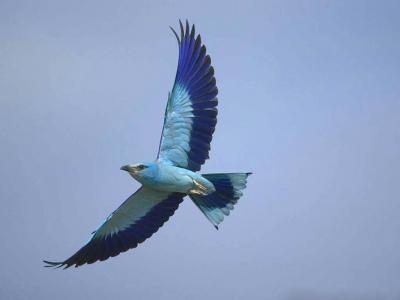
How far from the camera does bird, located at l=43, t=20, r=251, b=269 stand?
39.5 feet

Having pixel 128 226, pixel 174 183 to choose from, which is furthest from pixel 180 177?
pixel 128 226

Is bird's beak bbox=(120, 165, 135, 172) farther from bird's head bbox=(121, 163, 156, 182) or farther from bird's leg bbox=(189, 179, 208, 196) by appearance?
bird's leg bbox=(189, 179, 208, 196)

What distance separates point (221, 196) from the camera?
12.8 m

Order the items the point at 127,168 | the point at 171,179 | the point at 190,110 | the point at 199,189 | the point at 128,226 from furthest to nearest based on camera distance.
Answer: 1. the point at 128,226
2. the point at 190,110
3. the point at 199,189
4. the point at 171,179
5. the point at 127,168

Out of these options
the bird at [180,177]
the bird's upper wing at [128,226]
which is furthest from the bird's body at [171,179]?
the bird's upper wing at [128,226]

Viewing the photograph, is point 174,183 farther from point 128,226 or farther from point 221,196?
point 128,226

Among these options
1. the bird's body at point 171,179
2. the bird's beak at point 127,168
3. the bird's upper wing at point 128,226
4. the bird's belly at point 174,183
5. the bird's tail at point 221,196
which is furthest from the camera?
the bird's upper wing at point 128,226

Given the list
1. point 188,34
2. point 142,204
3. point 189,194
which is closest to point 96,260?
point 142,204

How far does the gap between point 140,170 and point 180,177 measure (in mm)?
714

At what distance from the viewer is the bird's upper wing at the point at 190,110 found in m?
12.4

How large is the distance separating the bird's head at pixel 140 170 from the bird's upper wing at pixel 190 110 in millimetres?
586

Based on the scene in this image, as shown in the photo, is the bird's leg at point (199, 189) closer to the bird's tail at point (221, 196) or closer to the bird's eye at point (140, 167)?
the bird's tail at point (221, 196)

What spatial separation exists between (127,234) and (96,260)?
2.50ft

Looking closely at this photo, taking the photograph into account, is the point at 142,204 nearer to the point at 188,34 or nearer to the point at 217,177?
the point at 217,177
